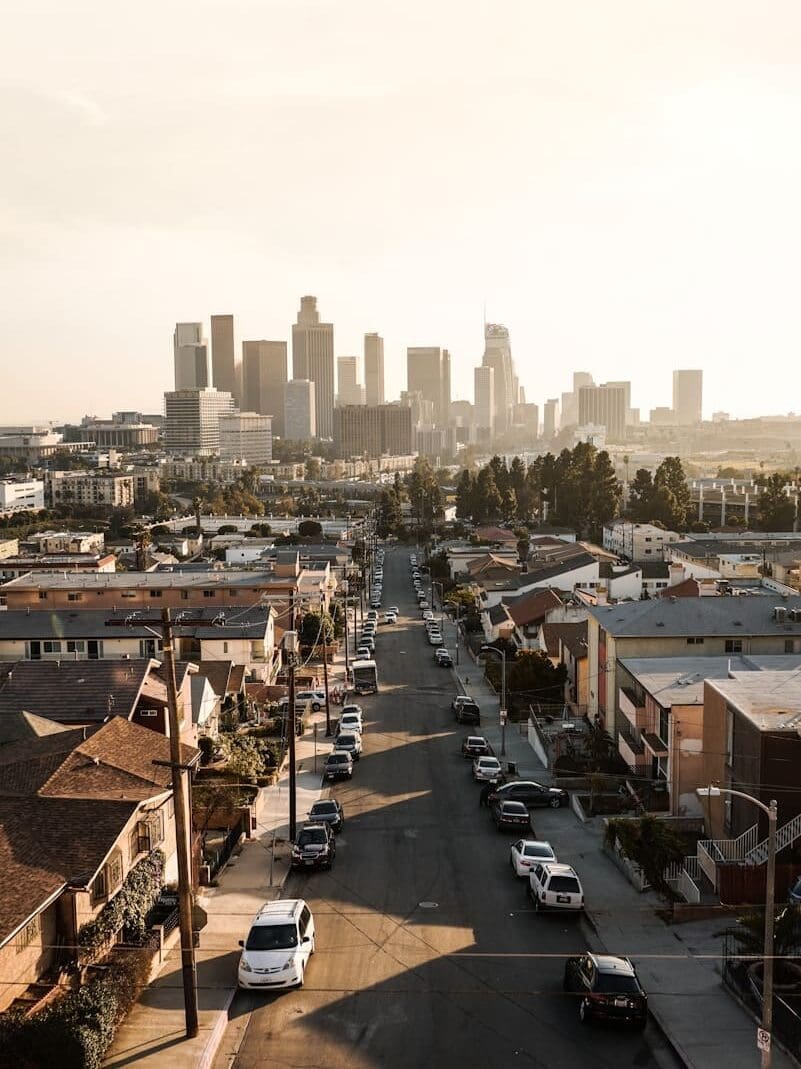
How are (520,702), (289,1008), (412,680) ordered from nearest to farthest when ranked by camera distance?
(289,1008) < (520,702) < (412,680)

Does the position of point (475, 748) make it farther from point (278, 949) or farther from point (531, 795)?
point (278, 949)

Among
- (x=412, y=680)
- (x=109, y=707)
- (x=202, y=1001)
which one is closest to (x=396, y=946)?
(x=202, y=1001)

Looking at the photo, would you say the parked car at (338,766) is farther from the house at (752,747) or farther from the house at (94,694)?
the house at (752,747)

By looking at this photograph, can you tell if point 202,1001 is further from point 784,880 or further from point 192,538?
point 192,538

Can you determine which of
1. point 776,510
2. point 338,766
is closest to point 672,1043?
point 338,766

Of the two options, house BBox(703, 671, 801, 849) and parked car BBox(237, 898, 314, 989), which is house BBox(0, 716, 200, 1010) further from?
house BBox(703, 671, 801, 849)

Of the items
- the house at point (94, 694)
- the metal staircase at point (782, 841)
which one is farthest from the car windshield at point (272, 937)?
the house at point (94, 694)

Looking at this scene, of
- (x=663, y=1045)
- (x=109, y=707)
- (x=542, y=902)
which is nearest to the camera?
(x=663, y=1045)
